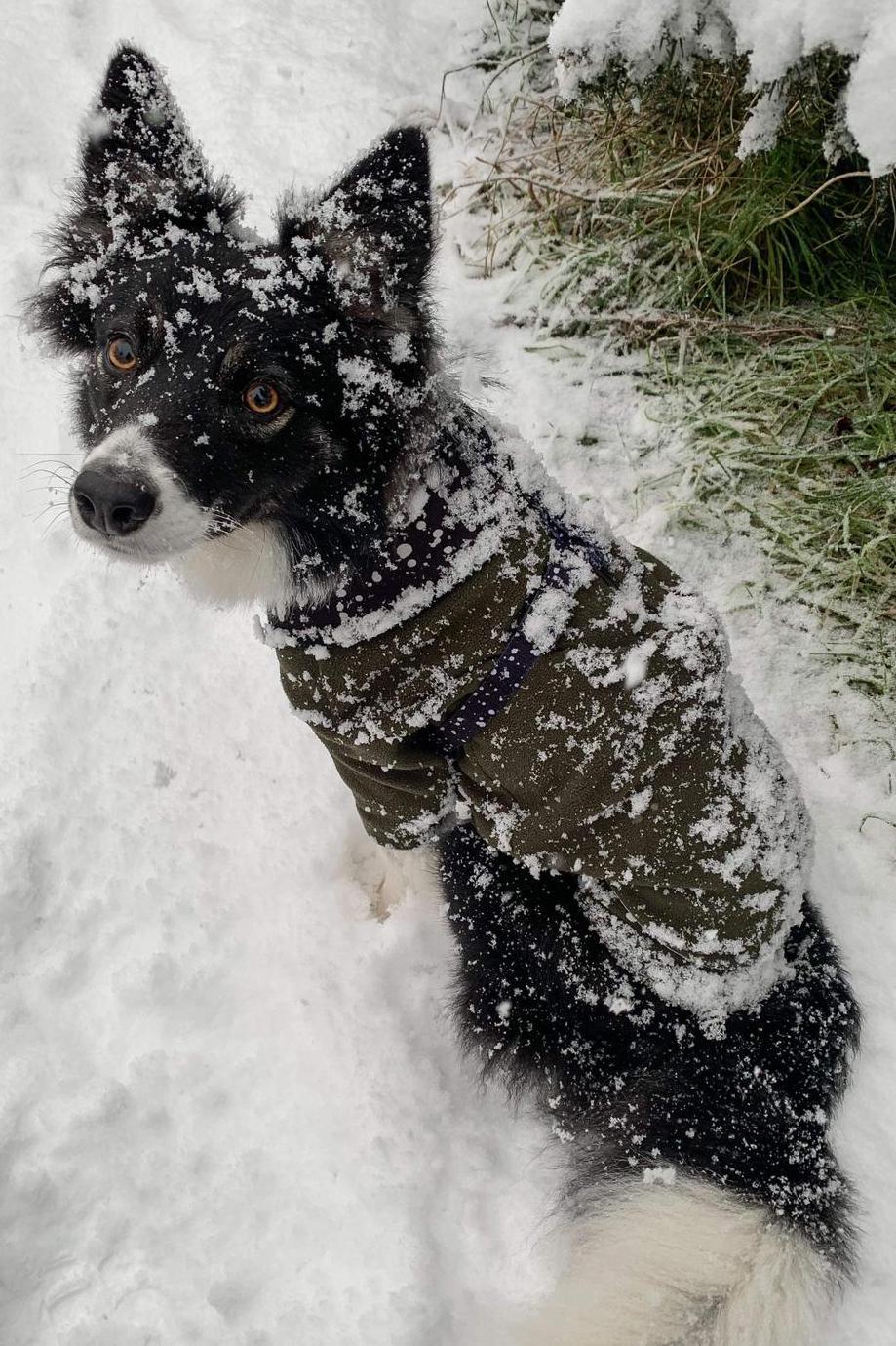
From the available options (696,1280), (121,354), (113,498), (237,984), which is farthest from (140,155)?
(696,1280)

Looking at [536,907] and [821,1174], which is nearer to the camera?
[821,1174]

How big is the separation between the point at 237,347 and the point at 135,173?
1.89ft

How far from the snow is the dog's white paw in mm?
2492

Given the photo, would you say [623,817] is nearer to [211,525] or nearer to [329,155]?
[211,525]

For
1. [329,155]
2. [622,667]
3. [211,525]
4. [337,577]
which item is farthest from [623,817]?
[329,155]

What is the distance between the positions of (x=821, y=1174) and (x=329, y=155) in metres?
4.50

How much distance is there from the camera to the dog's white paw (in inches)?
112

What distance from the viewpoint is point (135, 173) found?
6.73 ft

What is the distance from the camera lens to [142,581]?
3270 mm

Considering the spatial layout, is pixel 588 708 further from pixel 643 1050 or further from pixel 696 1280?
pixel 696 1280

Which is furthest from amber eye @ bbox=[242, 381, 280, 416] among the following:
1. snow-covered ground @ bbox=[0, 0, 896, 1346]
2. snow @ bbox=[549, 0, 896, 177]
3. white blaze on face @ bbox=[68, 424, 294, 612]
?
snow @ bbox=[549, 0, 896, 177]

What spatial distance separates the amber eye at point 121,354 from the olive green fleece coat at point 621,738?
69 cm

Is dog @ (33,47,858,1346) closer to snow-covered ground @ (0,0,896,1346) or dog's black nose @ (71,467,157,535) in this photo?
dog's black nose @ (71,467,157,535)

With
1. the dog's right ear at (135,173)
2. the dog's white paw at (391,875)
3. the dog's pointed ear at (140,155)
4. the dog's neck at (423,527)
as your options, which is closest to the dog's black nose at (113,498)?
the dog's neck at (423,527)
